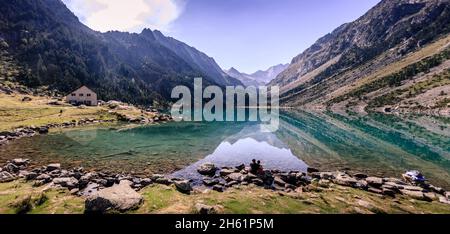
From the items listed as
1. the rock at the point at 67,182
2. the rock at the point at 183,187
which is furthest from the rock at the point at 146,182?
the rock at the point at 67,182

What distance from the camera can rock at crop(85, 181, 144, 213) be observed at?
802 inches

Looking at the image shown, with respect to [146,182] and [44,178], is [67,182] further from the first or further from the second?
[146,182]

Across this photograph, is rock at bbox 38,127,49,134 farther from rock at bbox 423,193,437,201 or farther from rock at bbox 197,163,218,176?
rock at bbox 423,193,437,201

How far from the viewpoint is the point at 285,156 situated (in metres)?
51.4

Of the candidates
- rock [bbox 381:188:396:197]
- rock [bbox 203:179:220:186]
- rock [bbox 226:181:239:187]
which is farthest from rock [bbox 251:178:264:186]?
rock [bbox 381:188:396:197]

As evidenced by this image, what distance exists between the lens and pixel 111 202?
20.7m

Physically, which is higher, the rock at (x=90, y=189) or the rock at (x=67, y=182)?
the rock at (x=67, y=182)

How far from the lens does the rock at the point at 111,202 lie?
2038 cm

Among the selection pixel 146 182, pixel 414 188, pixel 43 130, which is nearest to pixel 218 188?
pixel 146 182

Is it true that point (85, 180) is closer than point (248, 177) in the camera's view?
Yes

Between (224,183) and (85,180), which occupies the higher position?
(85,180)

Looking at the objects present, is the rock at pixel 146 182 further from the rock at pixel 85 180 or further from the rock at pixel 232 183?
the rock at pixel 232 183
